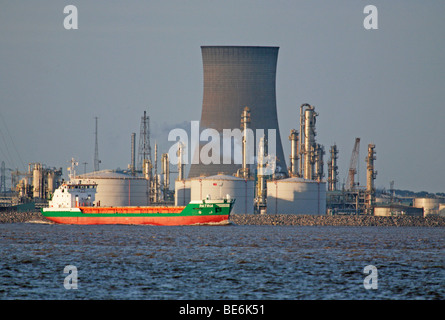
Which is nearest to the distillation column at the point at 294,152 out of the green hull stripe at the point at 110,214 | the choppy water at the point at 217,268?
the green hull stripe at the point at 110,214

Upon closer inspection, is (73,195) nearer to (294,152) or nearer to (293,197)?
(293,197)

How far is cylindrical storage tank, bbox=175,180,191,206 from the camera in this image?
117812 mm

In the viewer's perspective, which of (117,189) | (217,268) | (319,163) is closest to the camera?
(217,268)

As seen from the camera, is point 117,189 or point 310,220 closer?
point 310,220

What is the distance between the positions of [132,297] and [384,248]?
29.6 m

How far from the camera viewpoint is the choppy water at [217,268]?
105 ft

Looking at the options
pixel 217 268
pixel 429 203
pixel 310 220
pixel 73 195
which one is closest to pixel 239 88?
pixel 310 220

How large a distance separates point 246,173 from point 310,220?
647 inches

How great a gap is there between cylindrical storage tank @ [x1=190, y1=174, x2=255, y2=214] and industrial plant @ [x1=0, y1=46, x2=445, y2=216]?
13cm

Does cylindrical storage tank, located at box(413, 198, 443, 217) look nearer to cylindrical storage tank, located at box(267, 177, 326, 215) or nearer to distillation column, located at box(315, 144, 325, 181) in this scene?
distillation column, located at box(315, 144, 325, 181)

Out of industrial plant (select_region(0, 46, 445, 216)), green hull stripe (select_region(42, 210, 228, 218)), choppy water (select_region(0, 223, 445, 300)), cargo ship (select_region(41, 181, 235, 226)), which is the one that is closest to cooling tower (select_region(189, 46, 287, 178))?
industrial plant (select_region(0, 46, 445, 216))

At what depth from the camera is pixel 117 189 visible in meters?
111

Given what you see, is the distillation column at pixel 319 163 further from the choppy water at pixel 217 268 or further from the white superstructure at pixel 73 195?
the choppy water at pixel 217 268

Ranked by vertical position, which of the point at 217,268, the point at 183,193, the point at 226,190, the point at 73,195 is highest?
the point at 226,190
